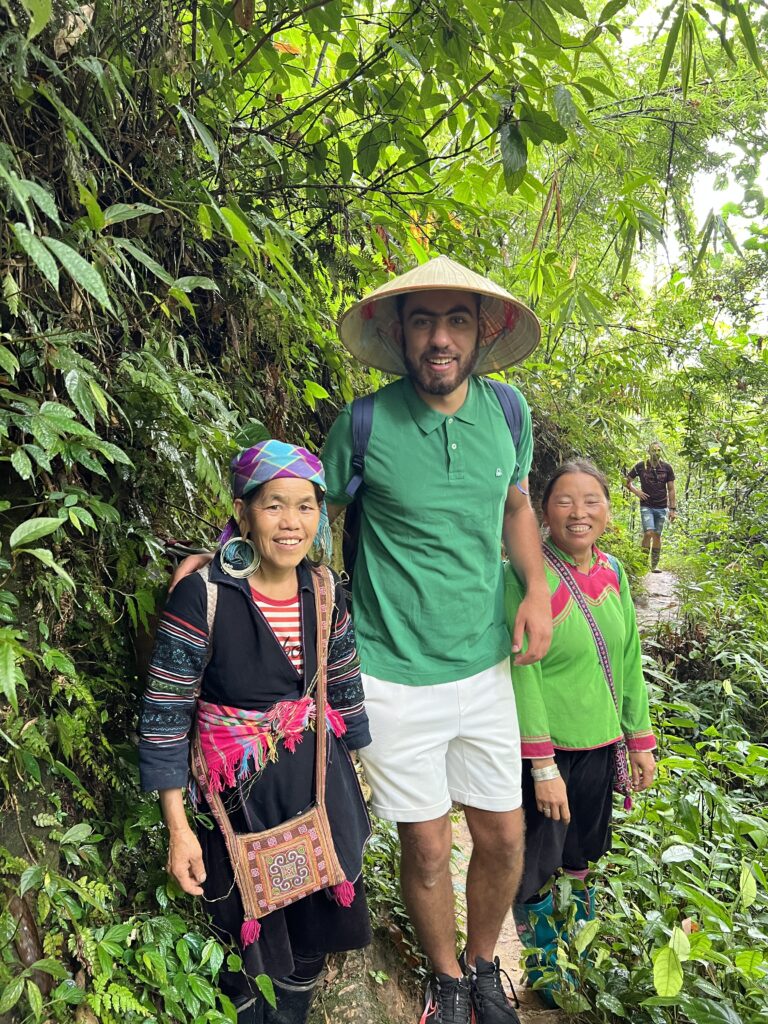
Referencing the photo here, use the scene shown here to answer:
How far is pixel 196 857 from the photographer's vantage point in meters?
1.91

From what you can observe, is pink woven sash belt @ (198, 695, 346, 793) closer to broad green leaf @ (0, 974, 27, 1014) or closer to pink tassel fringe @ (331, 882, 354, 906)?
pink tassel fringe @ (331, 882, 354, 906)

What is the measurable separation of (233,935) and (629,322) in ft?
25.9

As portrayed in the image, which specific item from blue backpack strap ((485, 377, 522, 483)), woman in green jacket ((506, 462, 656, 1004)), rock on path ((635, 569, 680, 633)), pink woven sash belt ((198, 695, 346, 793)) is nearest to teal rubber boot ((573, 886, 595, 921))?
woman in green jacket ((506, 462, 656, 1004))

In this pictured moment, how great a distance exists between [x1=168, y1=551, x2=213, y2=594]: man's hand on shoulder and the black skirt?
1.90 feet

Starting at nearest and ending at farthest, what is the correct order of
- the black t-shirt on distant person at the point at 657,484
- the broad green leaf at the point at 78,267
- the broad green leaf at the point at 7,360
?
the broad green leaf at the point at 78,267 < the broad green leaf at the point at 7,360 < the black t-shirt on distant person at the point at 657,484

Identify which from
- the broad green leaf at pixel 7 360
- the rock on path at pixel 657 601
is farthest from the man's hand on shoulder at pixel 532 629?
the rock on path at pixel 657 601

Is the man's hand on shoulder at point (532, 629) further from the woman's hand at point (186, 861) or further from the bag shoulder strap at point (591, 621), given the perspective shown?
the woman's hand at point (186, 861)

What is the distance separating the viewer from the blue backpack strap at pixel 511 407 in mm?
2619

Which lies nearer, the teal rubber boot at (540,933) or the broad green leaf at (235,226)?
the broad green leaf at (235,226)

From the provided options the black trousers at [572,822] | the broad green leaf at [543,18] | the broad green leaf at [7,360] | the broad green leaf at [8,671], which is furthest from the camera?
the black trousers at [572,822]

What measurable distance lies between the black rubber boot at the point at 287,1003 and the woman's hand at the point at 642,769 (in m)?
1.41

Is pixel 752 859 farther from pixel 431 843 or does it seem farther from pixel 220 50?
pixel 220 50

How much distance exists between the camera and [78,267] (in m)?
1.35

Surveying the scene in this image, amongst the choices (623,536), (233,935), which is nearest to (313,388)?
(233,935)
